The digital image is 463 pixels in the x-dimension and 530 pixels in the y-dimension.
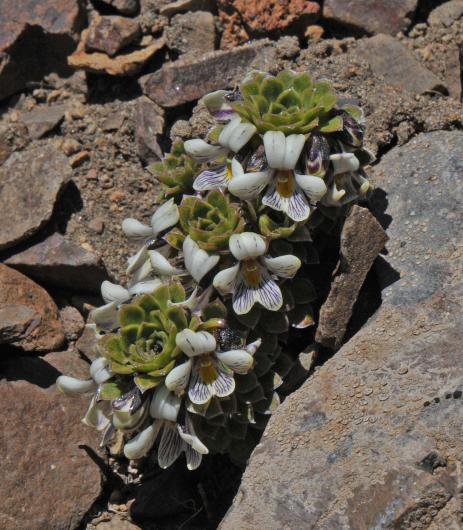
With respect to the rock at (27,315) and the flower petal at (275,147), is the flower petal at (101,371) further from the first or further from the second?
the flower petal at (275,147)

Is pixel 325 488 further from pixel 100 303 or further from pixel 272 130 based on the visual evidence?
pixel 100 303

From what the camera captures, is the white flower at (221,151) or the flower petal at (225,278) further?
the white flower at (221,151)

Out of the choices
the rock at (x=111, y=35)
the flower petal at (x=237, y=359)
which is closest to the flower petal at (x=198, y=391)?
the flower petal at (x=237, y=359)

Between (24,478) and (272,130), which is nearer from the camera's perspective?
(272,130)

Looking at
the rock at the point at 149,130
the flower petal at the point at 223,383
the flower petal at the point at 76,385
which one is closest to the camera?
the flower petal at the point at 223,383

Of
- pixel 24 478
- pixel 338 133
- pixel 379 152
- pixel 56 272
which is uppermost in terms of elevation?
pixel 338 133

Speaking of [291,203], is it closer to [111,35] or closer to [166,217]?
[166,217]

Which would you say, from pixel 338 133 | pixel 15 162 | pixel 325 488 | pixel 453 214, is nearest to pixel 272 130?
pixel 338 133

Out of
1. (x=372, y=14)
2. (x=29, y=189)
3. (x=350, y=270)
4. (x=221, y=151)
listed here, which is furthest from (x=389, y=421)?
(x=372, y=14)

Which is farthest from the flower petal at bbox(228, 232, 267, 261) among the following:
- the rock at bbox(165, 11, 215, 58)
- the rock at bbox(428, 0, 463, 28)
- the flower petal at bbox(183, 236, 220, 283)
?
the rock at bbox(428, 0, 463, 28)
